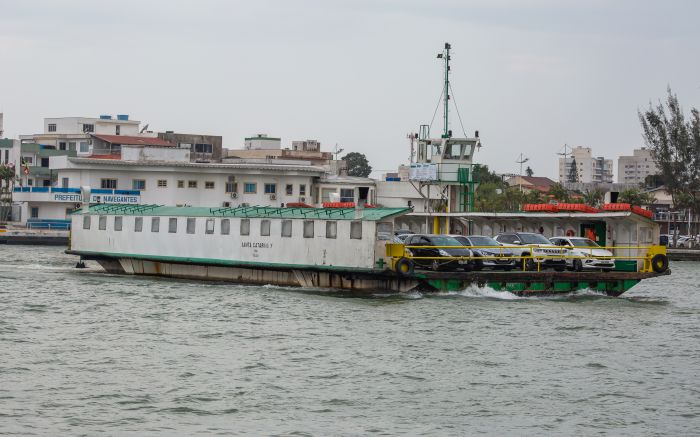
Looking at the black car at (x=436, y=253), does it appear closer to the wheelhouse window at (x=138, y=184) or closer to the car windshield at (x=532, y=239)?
the car windshield at (x=532, y=239)

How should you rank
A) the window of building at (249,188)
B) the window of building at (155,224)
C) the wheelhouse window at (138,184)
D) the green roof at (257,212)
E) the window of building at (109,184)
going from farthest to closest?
the window of building at (249,188)
the window of building at (109,184)
the wheelhouse window at (138,184)
the window of building at (155,224)
the green roof at (257,212)

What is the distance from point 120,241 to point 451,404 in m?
27.7

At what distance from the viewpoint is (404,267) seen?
3762 centimetres

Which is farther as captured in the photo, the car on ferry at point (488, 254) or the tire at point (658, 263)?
the tire at point (658, 263)

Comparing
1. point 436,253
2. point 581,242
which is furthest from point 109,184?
point 436,253

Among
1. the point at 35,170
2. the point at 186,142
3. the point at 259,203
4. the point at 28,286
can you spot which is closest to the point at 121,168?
the point at 259,203

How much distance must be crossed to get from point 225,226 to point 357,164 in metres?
123

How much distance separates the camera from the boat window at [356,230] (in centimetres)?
3878

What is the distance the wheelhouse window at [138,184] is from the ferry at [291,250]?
1177 inches

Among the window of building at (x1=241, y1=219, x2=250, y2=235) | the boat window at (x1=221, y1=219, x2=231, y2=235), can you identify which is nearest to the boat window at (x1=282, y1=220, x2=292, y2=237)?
the window of building at (x1=241, y1=219, x2=250, y2=235)

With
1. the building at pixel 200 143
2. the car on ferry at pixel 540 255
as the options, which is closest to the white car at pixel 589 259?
the car on ferry at pixel 540 255

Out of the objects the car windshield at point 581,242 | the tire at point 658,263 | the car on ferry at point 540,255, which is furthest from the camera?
the car windshield at point 581,242

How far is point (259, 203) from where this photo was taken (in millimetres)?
78750

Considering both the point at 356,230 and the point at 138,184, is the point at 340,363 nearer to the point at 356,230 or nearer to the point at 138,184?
the point at 356,230
